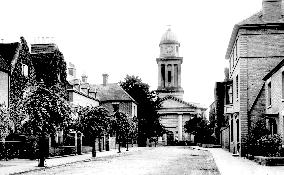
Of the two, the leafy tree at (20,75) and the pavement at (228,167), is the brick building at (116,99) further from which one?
the pavement at (228,167)

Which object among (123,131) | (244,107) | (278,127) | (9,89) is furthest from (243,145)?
(123,131)

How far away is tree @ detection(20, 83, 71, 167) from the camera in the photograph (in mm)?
24719

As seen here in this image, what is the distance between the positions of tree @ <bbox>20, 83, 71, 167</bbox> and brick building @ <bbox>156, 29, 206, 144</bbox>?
248 ft

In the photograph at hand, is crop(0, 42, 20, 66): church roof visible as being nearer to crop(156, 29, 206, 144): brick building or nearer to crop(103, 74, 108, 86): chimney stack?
crop(103, 74, 108, 86): chimney stack

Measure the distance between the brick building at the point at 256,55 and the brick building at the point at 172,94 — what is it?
219 ft

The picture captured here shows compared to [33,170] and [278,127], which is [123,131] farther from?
[33,170]

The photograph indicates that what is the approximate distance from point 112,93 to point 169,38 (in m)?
38.5

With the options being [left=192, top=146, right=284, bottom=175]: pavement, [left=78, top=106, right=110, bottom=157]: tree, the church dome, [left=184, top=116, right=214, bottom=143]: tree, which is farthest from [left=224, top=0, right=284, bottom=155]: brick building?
the church dome

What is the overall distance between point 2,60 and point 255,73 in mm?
18888

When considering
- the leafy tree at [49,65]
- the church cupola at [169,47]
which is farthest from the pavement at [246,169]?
the church cupola at [169,47]

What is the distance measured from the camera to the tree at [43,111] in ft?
81.1

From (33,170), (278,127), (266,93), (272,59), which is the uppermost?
(272,59)

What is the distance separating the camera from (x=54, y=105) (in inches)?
995

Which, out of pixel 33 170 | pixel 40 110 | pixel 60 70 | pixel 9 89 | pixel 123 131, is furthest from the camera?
pixel 123 131
